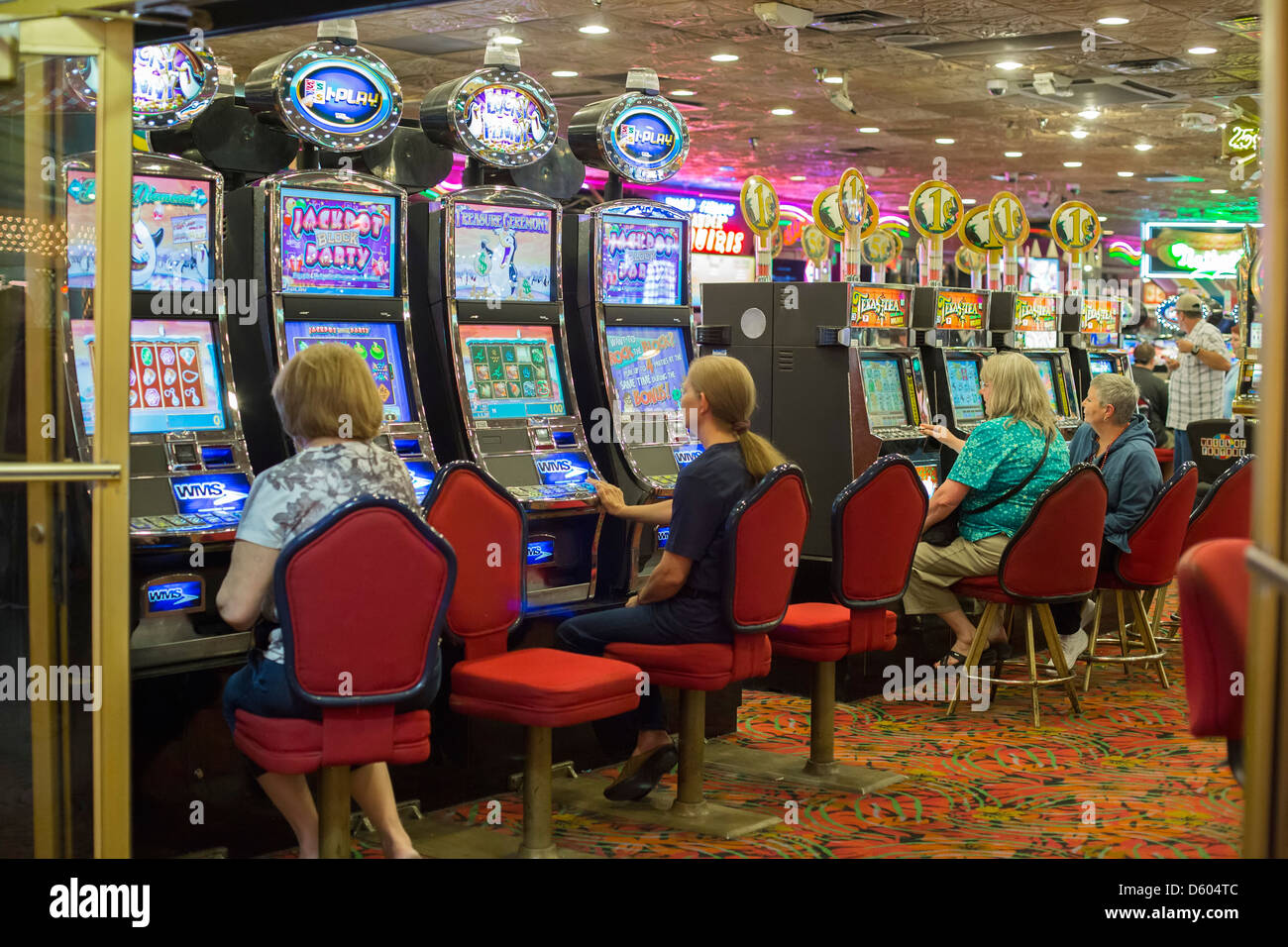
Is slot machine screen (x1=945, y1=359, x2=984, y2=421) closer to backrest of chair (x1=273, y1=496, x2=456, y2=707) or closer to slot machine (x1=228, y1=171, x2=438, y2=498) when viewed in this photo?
slot machine (x1=228, y1=171, x2=438, y2=498)

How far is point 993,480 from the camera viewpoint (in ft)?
19.0

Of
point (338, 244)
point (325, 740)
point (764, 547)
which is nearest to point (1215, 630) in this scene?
point (764, 547)

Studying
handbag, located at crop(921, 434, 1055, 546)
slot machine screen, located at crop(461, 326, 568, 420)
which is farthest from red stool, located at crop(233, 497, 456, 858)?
handbag, located at crop(921, 434, 1055, 546)

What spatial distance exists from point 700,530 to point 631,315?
1.48 m

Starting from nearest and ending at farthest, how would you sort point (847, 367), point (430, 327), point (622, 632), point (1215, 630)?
point (1215, 630) → point (622, 632) → point (430, 327) → point (847, 367)

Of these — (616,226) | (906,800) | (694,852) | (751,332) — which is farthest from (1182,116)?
(694,852)

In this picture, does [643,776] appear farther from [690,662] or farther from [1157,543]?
[1157,543]

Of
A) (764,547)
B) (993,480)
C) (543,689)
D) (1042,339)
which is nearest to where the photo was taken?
(543,689)

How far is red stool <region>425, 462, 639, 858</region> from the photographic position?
3754mm

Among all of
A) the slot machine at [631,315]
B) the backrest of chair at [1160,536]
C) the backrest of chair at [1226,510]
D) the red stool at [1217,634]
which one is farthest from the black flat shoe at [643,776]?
the backrest of chair at [1226,510]

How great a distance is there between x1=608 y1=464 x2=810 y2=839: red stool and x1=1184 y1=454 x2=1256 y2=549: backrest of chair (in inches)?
104

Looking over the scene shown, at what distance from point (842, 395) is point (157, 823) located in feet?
11.9

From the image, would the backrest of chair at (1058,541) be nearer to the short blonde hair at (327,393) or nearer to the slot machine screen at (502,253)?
the slot machine screen at (502,253)
